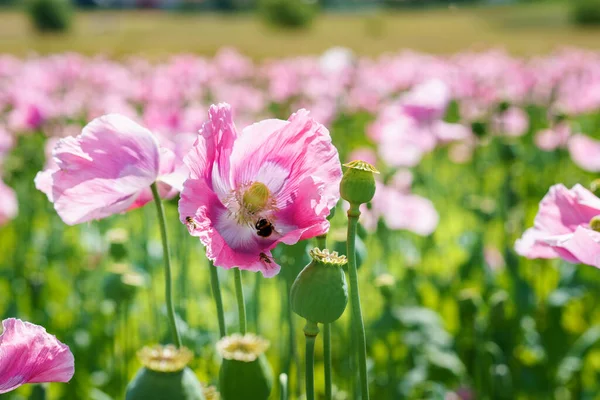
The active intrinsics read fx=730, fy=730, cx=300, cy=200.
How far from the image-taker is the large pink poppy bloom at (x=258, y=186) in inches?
26.1

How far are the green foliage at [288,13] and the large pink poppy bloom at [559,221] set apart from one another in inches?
891

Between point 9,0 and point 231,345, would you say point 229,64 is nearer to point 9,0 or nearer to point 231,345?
point 231,345

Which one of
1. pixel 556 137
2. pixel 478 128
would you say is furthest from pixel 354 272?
pixel 556 137

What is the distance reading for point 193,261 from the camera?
2848mm

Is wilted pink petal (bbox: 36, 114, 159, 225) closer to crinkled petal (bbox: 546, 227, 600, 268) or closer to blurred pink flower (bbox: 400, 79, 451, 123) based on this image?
crinkled petal (bbox: 546, 227, 600, 268)

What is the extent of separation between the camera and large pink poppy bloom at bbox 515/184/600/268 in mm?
783

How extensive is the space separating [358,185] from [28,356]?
321 mm

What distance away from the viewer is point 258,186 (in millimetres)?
716

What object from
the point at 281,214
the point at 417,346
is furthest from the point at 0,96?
the point at 281,214

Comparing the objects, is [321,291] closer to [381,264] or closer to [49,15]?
[381,264]

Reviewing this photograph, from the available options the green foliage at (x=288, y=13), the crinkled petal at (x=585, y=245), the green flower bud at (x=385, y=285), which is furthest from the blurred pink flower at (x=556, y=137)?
the green foliage at (x=288, y=13)

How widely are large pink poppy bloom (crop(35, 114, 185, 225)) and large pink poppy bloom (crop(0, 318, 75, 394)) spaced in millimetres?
166

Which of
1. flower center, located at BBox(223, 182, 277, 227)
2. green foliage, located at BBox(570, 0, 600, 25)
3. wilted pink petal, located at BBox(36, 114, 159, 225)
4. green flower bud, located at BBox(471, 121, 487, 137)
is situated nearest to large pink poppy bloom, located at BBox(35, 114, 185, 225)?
wilted pink petal, located at BBox(36, 114, 159, 225)

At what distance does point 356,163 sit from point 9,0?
4509cm
